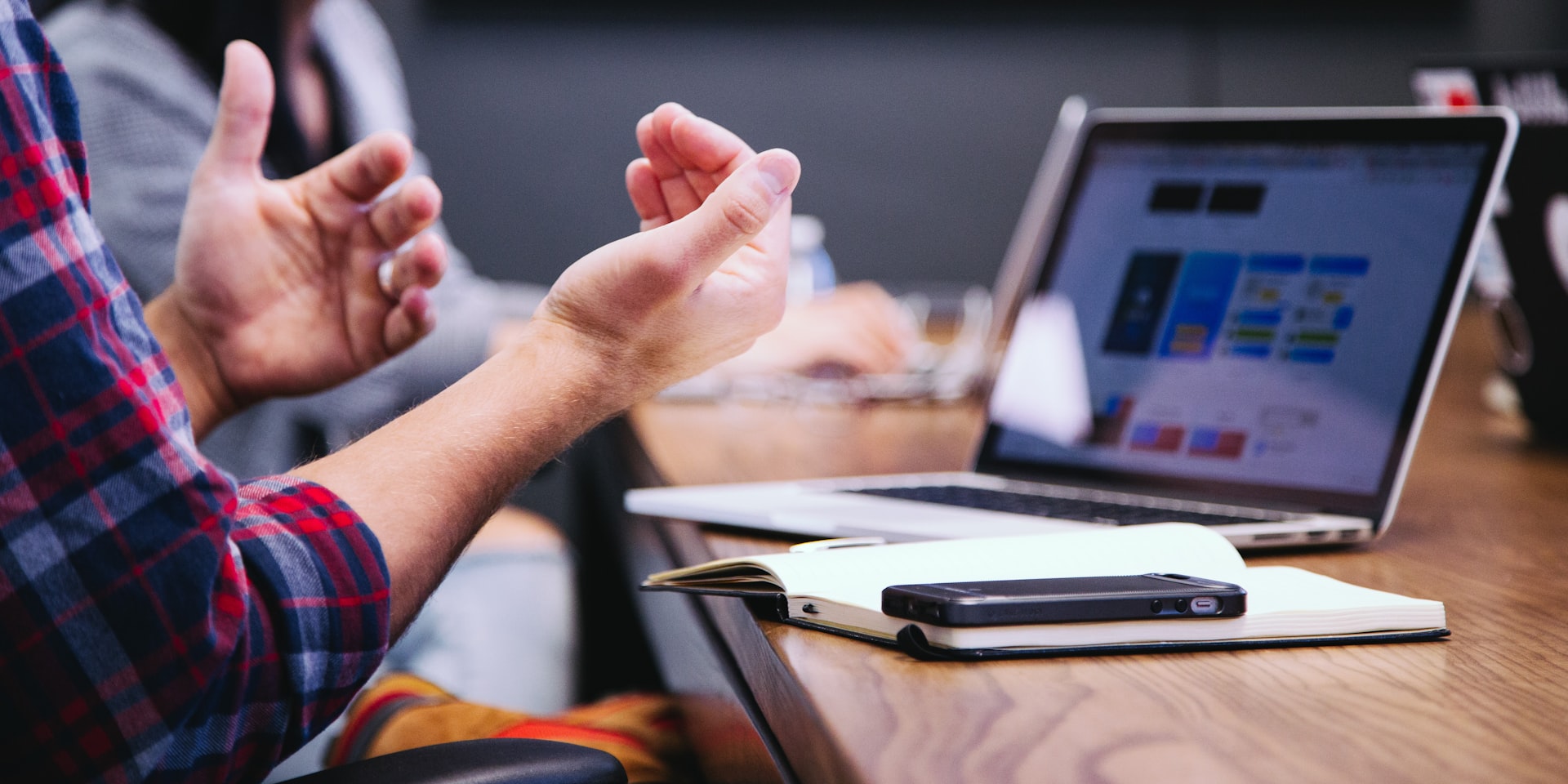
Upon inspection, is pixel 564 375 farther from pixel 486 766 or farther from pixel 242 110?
pixel 242 110

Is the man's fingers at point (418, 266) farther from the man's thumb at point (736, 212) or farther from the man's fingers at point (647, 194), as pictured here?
the man's thumb at point (736, 212)

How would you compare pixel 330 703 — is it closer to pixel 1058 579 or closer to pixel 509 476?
pixel 509 476

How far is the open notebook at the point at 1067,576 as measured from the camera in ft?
1.65

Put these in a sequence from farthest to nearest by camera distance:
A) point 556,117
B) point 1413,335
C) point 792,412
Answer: point 556,117 < point 792,412 < point 1413,335

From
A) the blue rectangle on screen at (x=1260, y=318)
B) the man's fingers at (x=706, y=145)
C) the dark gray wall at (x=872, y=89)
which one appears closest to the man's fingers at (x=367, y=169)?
the man's fingers at (x=706, y=145)

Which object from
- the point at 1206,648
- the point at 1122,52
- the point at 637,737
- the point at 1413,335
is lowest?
the point at 637,737

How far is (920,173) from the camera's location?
3008 mm

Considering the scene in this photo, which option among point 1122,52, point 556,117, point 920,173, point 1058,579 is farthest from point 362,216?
point 1122,52

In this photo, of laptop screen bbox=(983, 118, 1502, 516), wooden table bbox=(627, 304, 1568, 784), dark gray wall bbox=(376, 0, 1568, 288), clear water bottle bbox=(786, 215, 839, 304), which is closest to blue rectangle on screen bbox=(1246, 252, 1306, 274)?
laptop screen bbox=(983, 118, 1502, 516)

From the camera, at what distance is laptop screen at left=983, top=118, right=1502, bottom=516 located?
79 centimetres

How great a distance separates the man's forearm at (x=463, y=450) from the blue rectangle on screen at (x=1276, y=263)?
0.45 m

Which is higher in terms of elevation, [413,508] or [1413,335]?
[1413,335]

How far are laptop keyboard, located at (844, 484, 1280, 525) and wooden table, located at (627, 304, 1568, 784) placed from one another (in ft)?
0.20

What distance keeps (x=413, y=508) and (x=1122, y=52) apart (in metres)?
2.74
